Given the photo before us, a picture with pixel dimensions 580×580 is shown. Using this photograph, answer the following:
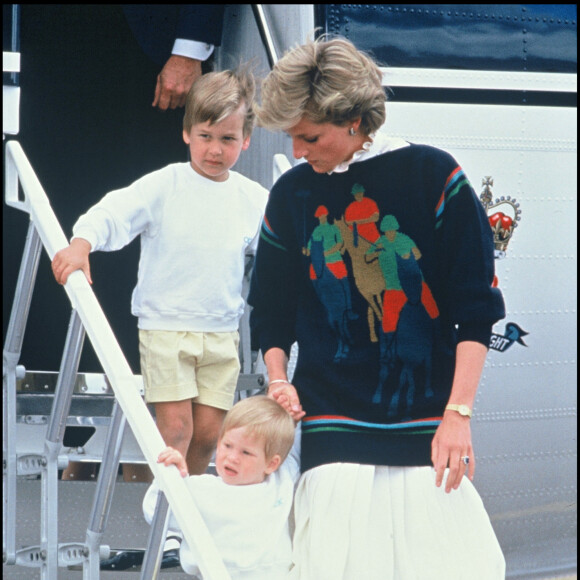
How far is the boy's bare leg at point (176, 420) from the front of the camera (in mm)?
2742

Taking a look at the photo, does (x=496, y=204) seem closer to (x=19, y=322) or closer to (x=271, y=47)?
(x=271, y=47)

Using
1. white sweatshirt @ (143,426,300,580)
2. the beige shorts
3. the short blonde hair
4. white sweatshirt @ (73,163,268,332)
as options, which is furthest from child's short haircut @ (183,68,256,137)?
white sweatshirt @ (143,426,300,580)

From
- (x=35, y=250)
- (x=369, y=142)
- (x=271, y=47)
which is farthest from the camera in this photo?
(x=271, y=47)

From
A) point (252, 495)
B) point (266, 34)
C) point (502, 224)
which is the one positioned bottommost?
point (252, 495)

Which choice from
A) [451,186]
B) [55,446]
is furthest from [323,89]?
[55,446]

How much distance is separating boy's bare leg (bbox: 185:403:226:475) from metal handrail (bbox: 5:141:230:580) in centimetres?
73

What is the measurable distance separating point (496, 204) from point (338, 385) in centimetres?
168

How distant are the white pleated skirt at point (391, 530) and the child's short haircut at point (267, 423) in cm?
11

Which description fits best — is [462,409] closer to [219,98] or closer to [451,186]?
[451,186]

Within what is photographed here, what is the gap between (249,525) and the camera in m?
1.95

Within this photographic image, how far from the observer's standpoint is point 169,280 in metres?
2.79

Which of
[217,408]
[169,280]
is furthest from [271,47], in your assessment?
[217,408]

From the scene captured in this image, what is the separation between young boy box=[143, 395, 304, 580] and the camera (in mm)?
1956

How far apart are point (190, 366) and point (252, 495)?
33.9 inches
